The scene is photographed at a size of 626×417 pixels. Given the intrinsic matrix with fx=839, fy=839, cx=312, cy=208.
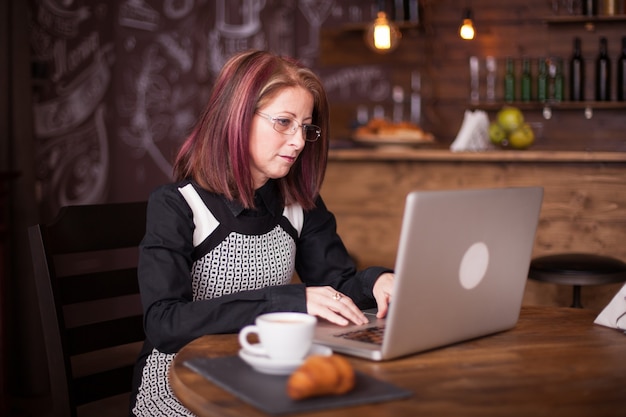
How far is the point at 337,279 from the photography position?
199 cm

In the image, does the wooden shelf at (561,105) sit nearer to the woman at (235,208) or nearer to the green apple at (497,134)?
the green apple at (497,134)

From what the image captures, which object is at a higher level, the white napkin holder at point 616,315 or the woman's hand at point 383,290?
the woman's hand at point 383,290

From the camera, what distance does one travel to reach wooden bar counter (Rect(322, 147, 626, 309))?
11.3ft

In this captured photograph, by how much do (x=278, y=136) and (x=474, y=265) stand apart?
0.57 m

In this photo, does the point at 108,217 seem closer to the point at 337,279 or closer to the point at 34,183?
the point at 337,279

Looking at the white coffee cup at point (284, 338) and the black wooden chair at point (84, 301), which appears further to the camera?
the black wooden chair at point (84, 301)

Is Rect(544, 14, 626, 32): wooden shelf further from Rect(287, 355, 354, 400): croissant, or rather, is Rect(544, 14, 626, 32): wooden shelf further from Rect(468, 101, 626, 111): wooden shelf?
Rect(287, 355, 354, 400): croissant

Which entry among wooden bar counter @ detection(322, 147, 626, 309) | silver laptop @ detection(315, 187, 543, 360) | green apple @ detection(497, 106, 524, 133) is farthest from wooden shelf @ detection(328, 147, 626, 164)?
silver laptop @ detection(315, 187, 543, 360)

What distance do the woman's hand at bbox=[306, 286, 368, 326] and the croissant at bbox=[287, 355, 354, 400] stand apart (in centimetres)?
37

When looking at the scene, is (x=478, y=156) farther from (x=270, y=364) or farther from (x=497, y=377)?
(x=270, y=364)

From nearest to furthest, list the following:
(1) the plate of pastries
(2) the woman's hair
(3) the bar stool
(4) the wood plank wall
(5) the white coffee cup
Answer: (5) the white coffee cup < (2) the woman's hair < (3) the bar stool < (1) the plate of pastries < (4) the wood plank wall

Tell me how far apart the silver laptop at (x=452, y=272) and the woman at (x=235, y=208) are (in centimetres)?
19

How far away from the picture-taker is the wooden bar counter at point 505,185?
3.46 m

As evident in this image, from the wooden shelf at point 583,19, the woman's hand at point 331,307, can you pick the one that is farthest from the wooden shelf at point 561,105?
the woman's hand at point 331,307
